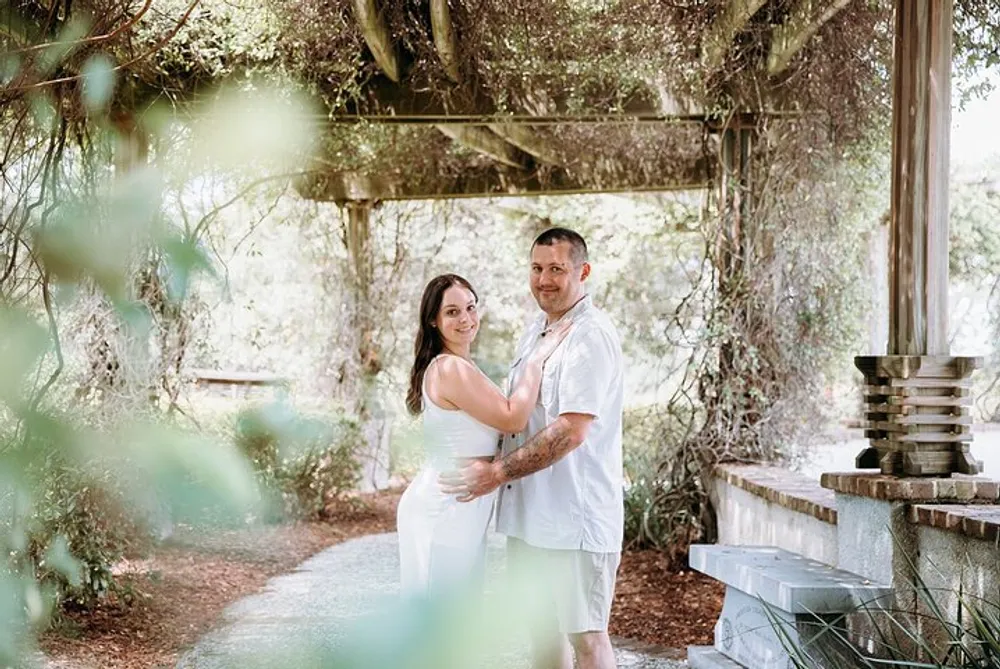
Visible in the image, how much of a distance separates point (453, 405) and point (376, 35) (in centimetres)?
328

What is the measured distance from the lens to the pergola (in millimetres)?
3441

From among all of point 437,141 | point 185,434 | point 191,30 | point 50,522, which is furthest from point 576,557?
point 437,141

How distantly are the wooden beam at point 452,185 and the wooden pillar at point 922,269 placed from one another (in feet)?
13.9

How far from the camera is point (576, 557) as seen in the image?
2.90 metres

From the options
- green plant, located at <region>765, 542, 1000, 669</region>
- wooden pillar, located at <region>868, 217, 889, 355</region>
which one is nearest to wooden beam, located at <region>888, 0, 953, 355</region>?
green plant, located at <region>765, 542, 1000, 669</region>

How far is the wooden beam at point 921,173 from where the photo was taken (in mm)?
3404

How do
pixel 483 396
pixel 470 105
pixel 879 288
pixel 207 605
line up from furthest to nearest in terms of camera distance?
pixel 879 288, pixel 470 105, pixel 207 605, pixel 483 396

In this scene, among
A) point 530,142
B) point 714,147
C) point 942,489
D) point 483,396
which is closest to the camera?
point 483,396

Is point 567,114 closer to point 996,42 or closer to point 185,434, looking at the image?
point 996,42

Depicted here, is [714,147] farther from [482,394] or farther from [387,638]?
[387,638]

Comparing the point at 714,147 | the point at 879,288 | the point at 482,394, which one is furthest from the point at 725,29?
the point at 879,288

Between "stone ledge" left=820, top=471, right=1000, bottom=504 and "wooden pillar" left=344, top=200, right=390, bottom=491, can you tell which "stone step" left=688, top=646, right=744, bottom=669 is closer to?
"stone ledge" left=820, top=471, right=1000, bottom=504

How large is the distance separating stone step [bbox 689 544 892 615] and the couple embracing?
1.56 feet

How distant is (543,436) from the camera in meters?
2.76
